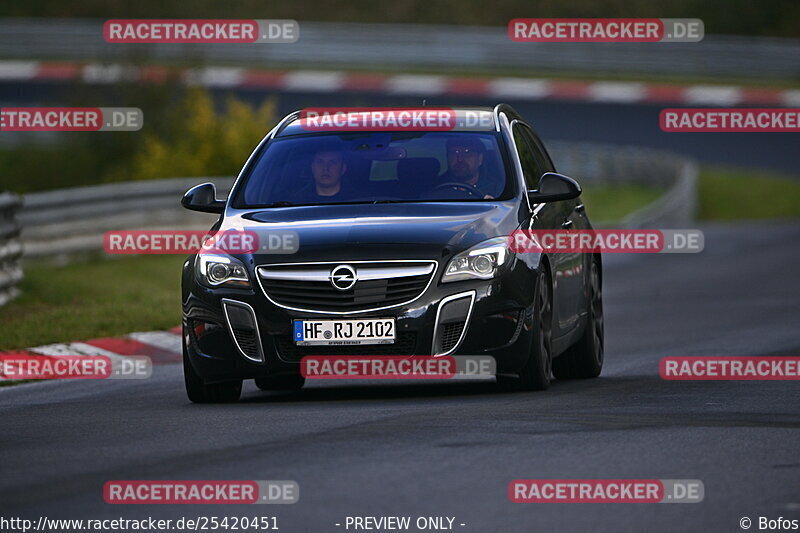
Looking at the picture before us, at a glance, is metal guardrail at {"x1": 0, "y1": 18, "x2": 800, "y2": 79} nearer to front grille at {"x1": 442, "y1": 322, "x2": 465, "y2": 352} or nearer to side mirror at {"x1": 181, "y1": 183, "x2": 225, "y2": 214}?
side mirror at {"x1": 181, "y1": 183, "x2": 225, "y2": 214}

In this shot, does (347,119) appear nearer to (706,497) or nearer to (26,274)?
(706,497)

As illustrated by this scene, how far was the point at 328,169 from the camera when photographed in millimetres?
11750

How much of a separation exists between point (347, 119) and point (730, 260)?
15752mm

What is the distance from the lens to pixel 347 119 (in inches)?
482

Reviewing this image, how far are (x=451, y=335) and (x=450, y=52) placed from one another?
1672 inches

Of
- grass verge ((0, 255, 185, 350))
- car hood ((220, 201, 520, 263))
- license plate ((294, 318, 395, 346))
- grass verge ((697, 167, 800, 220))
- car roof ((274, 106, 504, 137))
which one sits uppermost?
car roof ((274, 106, 504, 137))

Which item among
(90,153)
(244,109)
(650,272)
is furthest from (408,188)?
(90,153)

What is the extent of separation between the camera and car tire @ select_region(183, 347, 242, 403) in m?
11.1

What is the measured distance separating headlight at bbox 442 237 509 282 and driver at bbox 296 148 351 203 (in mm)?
1111

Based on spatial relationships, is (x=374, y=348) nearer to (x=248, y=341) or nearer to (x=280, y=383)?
(x=248, y=341)

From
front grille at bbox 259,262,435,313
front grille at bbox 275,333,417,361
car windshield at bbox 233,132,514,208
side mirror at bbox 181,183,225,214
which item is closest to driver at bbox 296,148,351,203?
car windshield at bbox 233,132,514,208

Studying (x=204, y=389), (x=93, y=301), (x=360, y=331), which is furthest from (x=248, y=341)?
(x=93, y=301)

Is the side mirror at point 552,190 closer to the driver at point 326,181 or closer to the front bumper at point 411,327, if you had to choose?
the front bumper at point 411,327

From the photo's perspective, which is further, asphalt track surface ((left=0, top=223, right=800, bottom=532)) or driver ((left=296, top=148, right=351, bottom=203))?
driver ((left=296, top=148, right=351, bottom=203))
